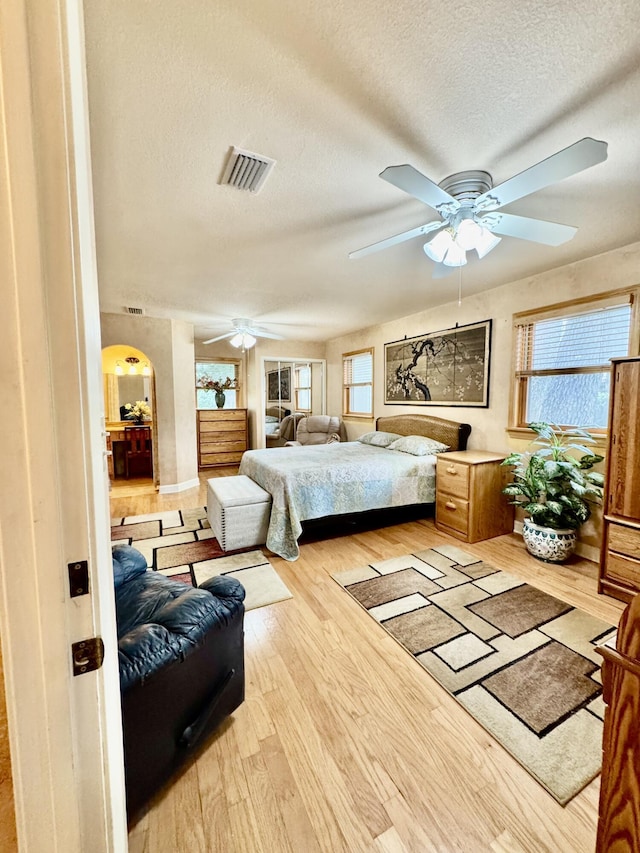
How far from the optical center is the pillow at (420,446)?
147 inches

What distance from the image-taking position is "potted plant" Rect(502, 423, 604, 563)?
8.66 ft

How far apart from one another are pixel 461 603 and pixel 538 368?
2.25 meters

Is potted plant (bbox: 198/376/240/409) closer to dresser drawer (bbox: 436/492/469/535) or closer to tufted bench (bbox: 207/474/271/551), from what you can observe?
tufted bench (bbox: 207/474/271/551)

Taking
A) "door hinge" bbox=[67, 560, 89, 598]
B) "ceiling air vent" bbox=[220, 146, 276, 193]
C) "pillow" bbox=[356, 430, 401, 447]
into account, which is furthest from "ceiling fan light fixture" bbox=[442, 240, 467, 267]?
"pillow" bbox=[356, 430, 401, 447]

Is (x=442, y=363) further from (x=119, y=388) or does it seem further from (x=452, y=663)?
(x=119, y=388)

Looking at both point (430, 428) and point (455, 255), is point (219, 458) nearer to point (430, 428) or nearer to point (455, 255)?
point (430, 428)

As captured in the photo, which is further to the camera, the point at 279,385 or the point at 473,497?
the point at 279,385

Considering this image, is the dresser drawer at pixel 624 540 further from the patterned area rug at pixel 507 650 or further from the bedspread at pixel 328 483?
the bedspread at pixel 328 483

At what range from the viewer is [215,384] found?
21.8 ft

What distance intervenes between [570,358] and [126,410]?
6476 mm

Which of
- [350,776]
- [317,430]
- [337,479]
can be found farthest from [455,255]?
[317,430]

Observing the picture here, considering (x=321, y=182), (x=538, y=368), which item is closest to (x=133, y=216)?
(x=321, y=182)

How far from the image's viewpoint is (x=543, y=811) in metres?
1.11

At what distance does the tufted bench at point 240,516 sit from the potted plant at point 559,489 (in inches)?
85.0
